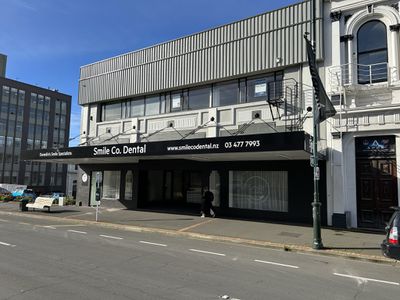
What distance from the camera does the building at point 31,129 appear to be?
6775 cm

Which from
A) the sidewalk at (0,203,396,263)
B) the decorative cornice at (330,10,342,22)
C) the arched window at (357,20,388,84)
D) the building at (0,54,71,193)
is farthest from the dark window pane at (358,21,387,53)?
the building at (0,54,71,193)

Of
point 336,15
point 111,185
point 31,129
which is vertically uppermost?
point 31,129

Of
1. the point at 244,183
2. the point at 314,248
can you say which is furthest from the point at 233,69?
the point at 314,248

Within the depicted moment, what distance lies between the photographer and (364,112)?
1443cm

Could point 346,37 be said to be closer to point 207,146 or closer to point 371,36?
point 371,36

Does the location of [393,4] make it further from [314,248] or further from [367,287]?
[367,287]

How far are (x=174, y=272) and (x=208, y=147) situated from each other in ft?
25.7

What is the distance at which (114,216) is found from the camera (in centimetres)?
1830

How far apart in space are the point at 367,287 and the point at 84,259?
611 centimetres

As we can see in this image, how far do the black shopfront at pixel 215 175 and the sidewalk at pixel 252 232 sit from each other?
1.58 m

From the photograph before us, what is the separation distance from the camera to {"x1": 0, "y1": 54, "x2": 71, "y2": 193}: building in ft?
222

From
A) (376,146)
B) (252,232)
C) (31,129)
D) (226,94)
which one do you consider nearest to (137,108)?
(226,94)

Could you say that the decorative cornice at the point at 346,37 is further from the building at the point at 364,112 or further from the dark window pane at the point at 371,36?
the dark window pane at the point at 371,36

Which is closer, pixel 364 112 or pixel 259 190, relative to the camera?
pixel 364 112
